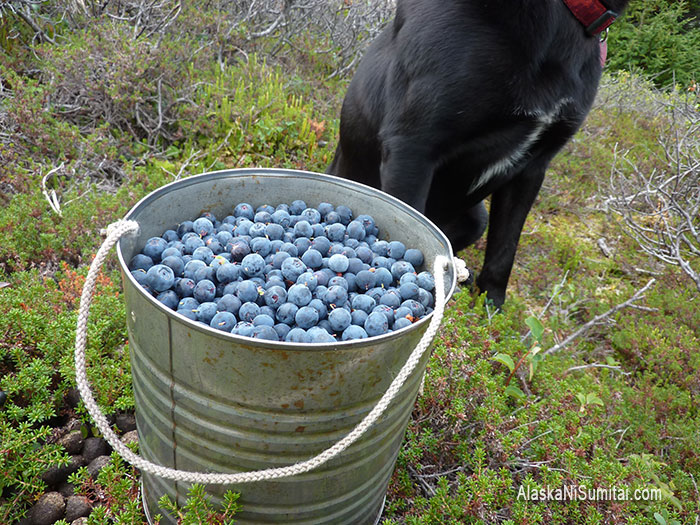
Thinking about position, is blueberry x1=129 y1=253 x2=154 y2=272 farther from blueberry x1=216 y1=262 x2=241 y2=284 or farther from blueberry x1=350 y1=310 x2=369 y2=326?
blueberry x1=350 y1=310 x2=369 y2=326

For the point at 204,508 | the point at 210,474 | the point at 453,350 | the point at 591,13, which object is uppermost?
the point at 591,13

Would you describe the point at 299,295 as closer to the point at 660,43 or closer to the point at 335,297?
the point at 335,297

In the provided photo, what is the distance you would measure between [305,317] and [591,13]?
5.06 feet

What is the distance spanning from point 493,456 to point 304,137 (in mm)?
2852

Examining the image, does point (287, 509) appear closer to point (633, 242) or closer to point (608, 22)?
point (608, 22)

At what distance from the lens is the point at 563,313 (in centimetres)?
293

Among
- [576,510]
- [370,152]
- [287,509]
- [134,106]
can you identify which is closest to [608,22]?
[370,152]

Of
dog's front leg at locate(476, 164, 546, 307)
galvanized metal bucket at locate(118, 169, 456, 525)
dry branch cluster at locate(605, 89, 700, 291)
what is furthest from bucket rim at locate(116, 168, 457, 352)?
dry branch cluster at locate(605, 89, 700, 291)

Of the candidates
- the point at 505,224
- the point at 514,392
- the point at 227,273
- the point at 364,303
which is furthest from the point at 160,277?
the point at 505,224

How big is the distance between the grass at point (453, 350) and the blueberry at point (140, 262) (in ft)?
1.78

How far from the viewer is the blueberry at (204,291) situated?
1.08 metres

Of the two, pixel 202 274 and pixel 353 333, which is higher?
pixel 202 274

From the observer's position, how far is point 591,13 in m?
1.71

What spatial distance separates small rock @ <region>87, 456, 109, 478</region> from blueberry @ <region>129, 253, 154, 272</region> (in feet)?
2.58
